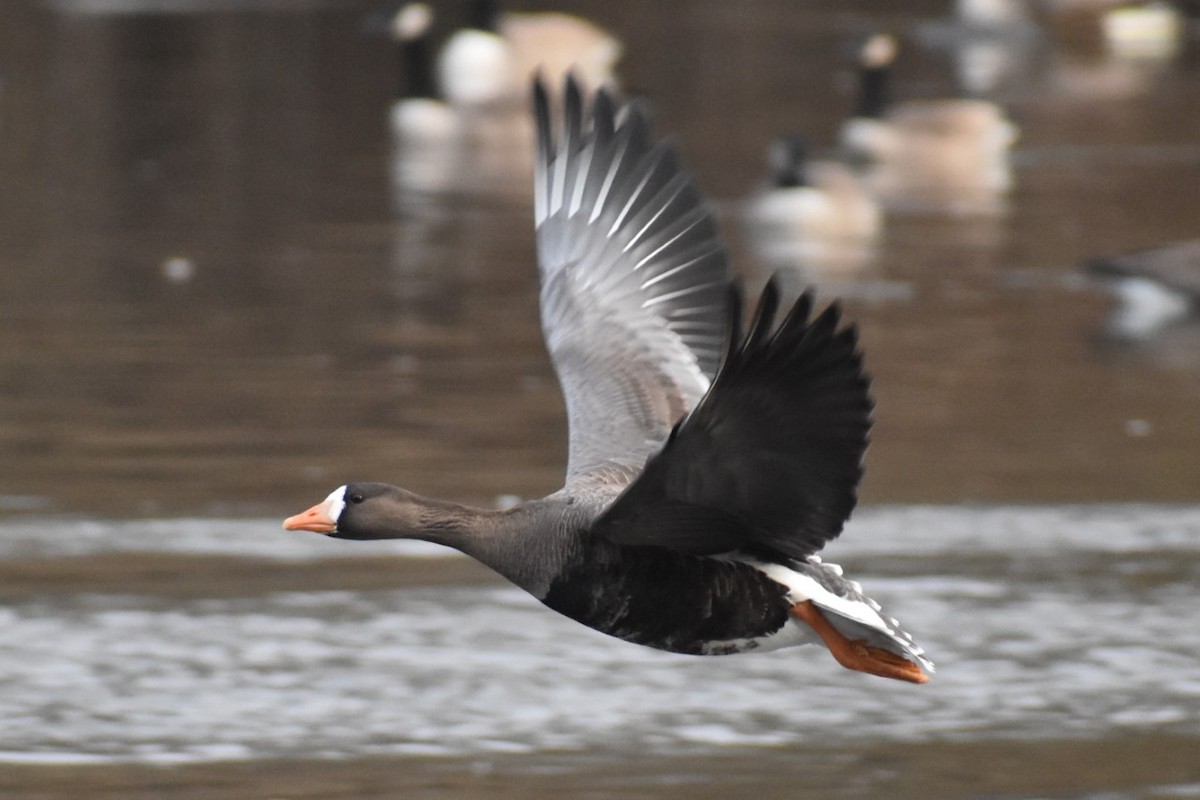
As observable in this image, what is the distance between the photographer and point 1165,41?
91.6 ft

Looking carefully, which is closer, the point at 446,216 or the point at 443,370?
the point at 443,370

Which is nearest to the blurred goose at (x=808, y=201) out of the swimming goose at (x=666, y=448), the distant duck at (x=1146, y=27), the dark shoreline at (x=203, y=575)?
the dark shoreline at (x=203, y=575)

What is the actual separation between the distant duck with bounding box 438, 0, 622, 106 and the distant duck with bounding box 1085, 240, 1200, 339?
901 cm

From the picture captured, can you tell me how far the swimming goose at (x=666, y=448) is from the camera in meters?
4.82

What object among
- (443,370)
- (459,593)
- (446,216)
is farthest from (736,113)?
(459,593)

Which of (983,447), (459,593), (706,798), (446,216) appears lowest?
(706,798)

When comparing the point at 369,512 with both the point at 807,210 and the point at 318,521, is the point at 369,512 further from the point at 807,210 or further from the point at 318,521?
the point at 807,210

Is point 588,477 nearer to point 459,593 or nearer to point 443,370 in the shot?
point 459,593

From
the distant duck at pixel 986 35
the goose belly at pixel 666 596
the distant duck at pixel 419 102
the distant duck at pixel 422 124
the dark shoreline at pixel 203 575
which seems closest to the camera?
the goose belly at pixel 666 596

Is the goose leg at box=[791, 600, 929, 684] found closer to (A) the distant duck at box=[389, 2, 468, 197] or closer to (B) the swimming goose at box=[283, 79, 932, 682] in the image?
(B) the swimming goose at box=[283, 79, 932, 682]

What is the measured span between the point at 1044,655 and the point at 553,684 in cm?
157

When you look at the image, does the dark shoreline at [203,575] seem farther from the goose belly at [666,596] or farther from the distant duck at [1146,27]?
the distant duck at [1146,27]

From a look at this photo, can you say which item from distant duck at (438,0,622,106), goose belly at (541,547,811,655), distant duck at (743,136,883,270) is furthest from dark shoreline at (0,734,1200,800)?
distant duck at (438,0,622,106)

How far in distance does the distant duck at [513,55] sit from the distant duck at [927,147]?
124 inches
